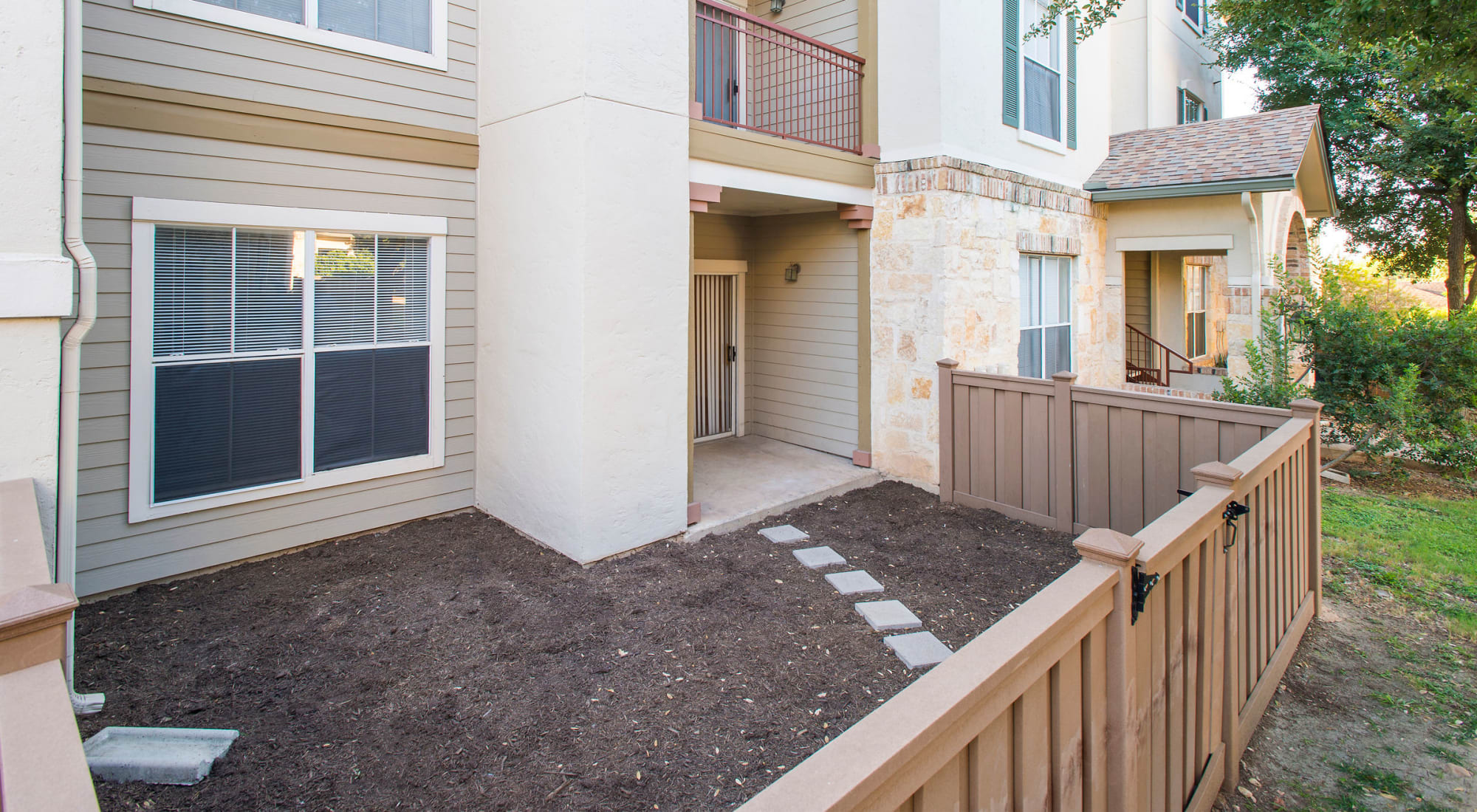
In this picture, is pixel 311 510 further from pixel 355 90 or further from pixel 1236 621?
pixel 1236 621

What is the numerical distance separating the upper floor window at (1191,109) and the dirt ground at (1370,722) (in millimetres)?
11992

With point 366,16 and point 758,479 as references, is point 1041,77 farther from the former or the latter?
point 366,16

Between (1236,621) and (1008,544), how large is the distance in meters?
2.90

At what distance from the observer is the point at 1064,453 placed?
6.16 metres

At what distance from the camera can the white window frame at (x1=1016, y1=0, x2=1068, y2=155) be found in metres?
8.47

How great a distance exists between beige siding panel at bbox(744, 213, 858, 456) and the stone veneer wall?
41cm

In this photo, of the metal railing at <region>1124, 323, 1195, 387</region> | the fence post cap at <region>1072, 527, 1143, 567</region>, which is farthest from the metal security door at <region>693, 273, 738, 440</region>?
the metal railing at <region>1124, 323, 1195, 387</region>

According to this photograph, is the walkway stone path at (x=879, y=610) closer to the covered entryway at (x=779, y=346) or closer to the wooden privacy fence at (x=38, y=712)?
the covered entryway at (x=779, y=346)

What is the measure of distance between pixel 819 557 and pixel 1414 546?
15.5ft

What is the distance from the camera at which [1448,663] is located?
4203 mm

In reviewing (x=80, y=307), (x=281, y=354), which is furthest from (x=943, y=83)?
(x=80, y=307)

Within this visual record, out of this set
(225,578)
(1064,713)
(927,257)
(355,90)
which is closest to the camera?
(1064,713)

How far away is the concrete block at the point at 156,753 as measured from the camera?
300 cm

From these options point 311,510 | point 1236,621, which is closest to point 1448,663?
point 1236,621
